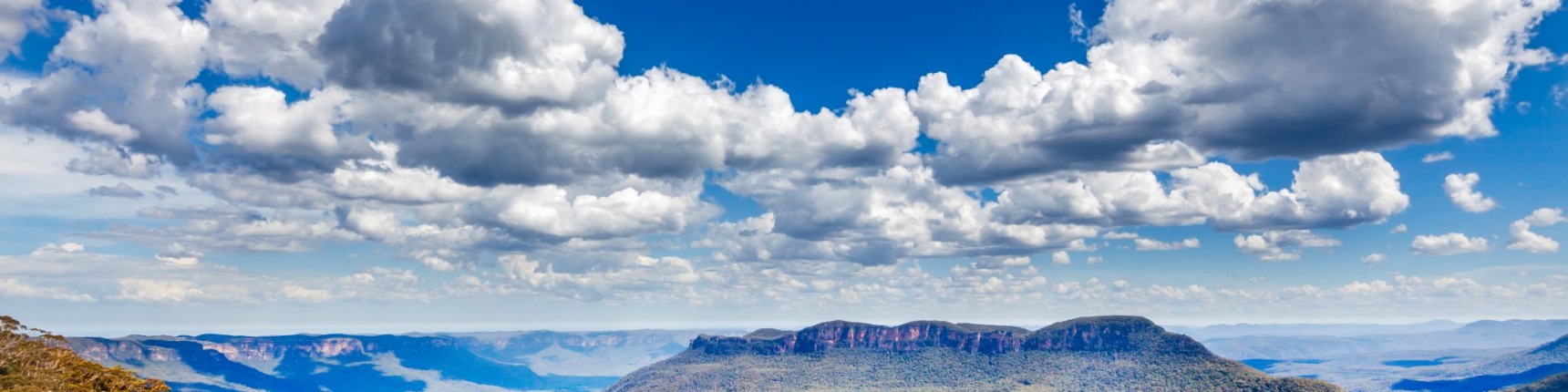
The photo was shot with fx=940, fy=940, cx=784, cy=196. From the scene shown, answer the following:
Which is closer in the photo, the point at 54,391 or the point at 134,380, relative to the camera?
the point at 54,391

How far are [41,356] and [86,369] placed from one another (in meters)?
6.79

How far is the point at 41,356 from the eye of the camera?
15362 centimetres

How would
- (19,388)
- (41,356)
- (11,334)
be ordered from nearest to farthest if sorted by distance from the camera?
1. (19,388)
2. (41,356)
3. (11,334)

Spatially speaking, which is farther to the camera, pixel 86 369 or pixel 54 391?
pixel 86 369

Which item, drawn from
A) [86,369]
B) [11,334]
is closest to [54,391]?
[86,369]

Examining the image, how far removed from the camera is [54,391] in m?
131

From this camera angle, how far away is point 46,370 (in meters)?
144

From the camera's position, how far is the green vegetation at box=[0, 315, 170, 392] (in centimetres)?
13588

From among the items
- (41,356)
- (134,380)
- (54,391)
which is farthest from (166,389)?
(54,391)

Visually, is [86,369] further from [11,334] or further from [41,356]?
[11,334]

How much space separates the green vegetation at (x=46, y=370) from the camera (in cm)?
13588

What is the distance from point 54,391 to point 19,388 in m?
4.09

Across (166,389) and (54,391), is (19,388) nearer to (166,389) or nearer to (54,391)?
(54,391)

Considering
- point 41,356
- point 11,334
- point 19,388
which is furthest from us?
point 11,334
